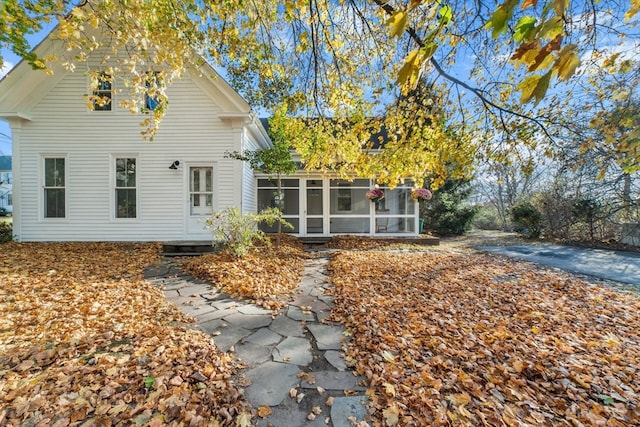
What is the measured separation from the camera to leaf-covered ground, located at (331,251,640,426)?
1838 mm

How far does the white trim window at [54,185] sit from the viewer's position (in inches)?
322

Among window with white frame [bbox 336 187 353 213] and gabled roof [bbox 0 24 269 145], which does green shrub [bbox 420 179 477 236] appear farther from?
gabled roof [bbox 0 24 269 145]

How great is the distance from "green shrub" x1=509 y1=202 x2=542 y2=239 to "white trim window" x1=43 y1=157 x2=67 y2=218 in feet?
54.7

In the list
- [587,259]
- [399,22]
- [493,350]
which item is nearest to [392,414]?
[493,350]

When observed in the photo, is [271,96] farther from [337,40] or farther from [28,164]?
[28,164]

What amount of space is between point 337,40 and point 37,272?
663 centimetres

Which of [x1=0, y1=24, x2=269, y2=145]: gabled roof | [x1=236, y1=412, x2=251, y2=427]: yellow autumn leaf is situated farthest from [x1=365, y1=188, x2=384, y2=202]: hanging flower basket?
[x1=236, y1=412, x2=251, y2=427]: yellow autumn leaf

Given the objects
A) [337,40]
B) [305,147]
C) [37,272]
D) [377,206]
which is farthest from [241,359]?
[377,206]

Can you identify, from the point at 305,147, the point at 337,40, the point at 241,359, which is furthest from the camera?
the point at 305,147

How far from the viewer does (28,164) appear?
8.05 m

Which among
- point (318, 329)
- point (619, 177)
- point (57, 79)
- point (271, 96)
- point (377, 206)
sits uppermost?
point (57, 79)

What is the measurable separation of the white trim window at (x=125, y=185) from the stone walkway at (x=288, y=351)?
512 centimetres

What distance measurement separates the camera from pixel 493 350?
2555 millimetres

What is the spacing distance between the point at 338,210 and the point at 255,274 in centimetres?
617
